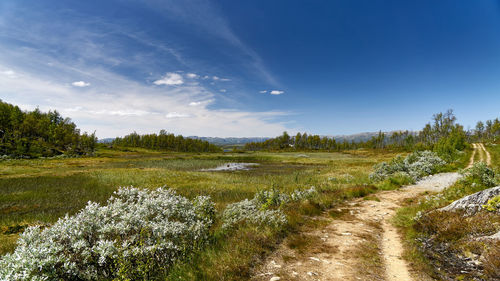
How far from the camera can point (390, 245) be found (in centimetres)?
750

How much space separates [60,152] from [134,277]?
402ft

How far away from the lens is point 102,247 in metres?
4.99

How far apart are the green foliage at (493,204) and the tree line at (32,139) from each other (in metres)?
110

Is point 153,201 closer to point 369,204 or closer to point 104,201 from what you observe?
point 369,204

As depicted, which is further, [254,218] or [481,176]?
[481,176]

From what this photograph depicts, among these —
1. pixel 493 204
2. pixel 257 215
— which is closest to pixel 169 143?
pixel 257 215

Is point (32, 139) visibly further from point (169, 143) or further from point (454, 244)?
point (454, 244)

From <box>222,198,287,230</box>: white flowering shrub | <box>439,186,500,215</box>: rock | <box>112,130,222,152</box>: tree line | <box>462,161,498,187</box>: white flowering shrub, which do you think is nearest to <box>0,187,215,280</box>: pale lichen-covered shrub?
<box>222,198,287,230</box>: white flowering shrub

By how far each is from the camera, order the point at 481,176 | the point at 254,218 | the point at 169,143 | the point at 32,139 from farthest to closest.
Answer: the point at 169,143, the point at 32,139, the point at 481,176, the point at 254,218

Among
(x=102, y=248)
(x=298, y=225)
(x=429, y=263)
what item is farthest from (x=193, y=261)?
(x=429, y=263)

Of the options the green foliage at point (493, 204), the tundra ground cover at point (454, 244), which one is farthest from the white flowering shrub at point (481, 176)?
the green foliage at point (493, 204)

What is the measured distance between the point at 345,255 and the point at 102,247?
7085 millimetres

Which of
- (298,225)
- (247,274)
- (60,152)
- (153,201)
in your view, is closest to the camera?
(247,274)

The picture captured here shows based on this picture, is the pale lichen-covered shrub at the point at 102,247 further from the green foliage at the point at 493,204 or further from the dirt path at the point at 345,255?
the green foliage at the point at 493,204
